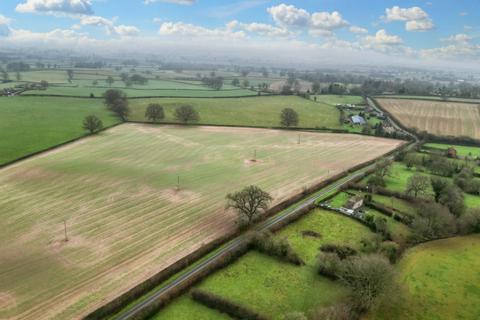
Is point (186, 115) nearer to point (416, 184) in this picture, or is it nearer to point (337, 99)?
point (416, 184)

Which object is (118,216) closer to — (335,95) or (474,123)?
(474,123)

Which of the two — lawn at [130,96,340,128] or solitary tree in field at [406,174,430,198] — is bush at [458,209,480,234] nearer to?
solitary tree in field at [406,174,430,198]

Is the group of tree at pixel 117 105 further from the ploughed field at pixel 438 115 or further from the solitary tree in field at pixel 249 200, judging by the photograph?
the ploughed field at pixel 438 115

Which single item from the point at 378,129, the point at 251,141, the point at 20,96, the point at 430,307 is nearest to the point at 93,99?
the point at 20,96

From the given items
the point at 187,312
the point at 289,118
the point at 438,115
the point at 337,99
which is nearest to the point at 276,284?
the point at 187,312

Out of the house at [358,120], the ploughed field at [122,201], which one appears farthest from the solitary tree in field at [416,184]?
the house at [358,120]

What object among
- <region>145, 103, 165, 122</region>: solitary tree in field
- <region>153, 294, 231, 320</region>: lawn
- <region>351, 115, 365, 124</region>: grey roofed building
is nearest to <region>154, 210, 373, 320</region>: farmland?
<region>153, 294, 231, 320</region>: lawn

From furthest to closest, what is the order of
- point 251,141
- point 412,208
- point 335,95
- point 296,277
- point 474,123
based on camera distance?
point 335,95
point 474,123
point 251,141
point 412,208
point 296,277
